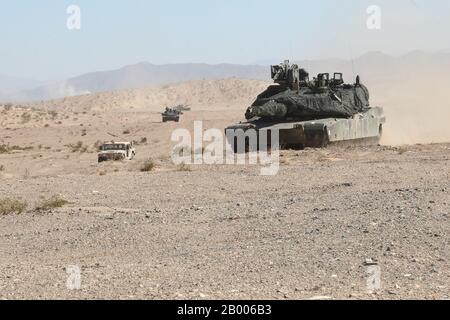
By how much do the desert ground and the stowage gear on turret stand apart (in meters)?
1.92

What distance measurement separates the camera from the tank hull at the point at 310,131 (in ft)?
72.5

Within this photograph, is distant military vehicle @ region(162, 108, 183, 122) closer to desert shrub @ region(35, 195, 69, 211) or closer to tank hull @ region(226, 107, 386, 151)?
tank hull @ region(226, 107, 386, 151)

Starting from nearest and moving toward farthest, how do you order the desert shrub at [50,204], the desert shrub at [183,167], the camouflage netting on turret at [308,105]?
the desert shrub at [50,204]
the desert shrub at [183,167]
the camouflage netting on turret at [308,105]

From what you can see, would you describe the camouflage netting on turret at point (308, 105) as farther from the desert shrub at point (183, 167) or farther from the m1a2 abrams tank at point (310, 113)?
the desert shrub at point (183, 167)

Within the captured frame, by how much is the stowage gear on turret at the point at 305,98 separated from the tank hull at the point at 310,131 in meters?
0.34

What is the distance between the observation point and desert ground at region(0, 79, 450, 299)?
7.25 m

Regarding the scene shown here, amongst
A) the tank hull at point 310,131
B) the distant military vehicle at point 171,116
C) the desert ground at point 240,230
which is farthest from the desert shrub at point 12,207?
the distant military vehicle at point 171,116

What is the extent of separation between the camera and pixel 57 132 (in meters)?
45.3

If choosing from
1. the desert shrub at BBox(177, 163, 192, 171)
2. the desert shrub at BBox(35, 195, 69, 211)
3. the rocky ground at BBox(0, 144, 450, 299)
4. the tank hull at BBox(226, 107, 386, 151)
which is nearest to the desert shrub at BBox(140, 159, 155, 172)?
the desert shrub at BBox(177, 163, 192, 171)

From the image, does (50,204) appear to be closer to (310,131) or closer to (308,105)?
(310,131)

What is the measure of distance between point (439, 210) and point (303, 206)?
7.35ft

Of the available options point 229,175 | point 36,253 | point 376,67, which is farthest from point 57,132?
point 376,67

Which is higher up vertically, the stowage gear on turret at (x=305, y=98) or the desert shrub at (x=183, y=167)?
the stowage gear on turret at (x=305, y=98)

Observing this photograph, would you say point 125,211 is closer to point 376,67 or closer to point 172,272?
point 172,272
